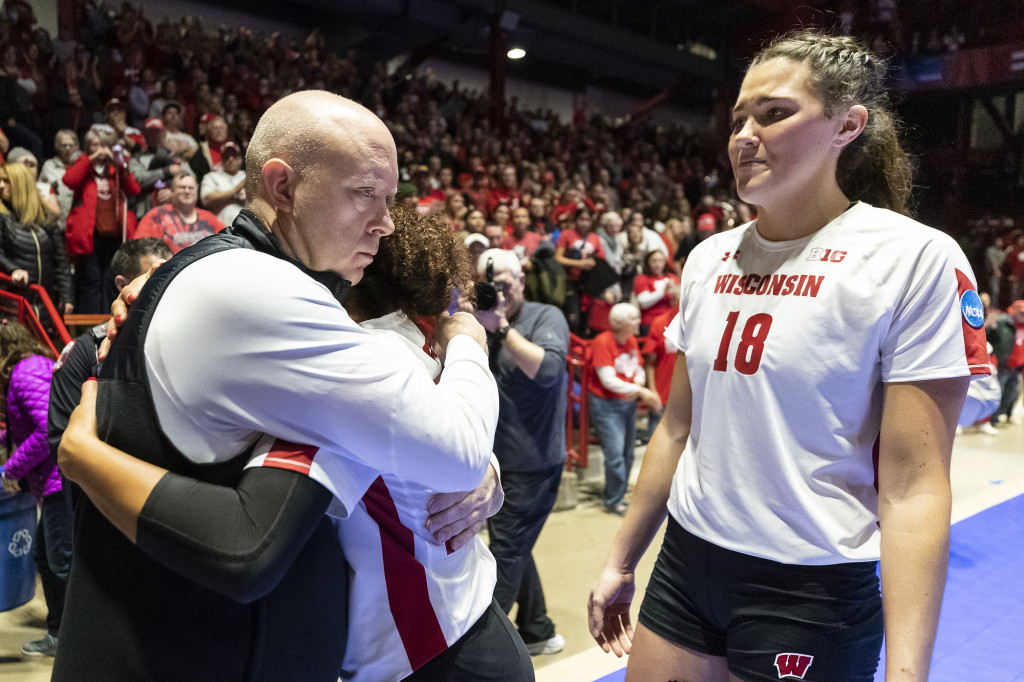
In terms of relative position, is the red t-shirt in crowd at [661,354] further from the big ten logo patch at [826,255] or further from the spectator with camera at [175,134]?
the big ten logo patch at [826,255]

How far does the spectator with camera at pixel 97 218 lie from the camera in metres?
5.98

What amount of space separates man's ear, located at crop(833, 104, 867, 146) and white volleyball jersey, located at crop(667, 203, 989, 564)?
129mm

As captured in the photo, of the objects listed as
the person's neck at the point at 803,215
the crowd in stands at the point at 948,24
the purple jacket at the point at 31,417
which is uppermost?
the crowd in stands at the point at 948,24

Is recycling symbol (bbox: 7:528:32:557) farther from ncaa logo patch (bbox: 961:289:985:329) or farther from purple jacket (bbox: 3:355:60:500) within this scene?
ncaa logo patch (bbox: 961:289:985:329)

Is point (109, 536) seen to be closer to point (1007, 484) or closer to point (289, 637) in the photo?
point (289, 637)

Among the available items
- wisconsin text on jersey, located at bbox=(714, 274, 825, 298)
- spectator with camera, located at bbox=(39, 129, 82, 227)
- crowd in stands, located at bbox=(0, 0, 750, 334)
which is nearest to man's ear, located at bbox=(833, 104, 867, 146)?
wisconsin text on jersey, located at bbox=(714, 274, 825, 298)

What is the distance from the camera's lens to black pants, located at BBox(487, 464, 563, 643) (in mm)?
3568

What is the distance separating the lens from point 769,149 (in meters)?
1.49

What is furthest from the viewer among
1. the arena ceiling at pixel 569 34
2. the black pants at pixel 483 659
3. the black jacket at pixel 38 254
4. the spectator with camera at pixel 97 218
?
the arena ceiling at pixel 569 34

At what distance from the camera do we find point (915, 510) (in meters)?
1.30

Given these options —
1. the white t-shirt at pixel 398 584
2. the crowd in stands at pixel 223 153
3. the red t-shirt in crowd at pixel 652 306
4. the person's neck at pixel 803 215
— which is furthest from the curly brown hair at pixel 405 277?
the red t-shirt in crowd at pixel 652 306

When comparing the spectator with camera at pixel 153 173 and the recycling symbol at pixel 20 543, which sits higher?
the spectator with camera at pixel 153 173

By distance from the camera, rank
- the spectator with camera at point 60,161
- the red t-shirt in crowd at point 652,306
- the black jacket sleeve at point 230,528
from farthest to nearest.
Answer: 1. the red t-shirt in crowd at point 652,306
2. the spectator with camera at point 60,161
3. the black jacket sleeve at point 230,528

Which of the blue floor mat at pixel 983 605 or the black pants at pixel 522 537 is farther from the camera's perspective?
the black pants at pixel 522 537
